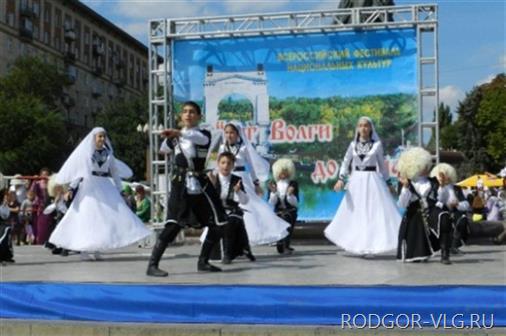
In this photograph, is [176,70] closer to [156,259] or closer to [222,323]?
[156,259]

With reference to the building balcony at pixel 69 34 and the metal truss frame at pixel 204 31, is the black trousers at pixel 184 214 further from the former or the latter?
the building balcony at pixel 69 34

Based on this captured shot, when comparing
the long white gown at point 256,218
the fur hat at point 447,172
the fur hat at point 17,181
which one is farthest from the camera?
the fur hat at point 17,181

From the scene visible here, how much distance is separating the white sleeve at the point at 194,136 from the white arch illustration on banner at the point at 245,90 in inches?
256

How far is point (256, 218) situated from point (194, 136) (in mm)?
3376

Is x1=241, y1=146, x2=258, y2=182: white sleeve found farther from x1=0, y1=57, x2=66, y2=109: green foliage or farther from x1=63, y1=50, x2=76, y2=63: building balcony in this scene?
x1=63, y1=50, x2=76, y2=63: building balcony

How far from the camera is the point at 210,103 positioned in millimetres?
15398

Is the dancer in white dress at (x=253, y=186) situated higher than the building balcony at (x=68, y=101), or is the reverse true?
the building balcony at (x=68, y=101)

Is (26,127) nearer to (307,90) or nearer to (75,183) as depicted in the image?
(307,90)

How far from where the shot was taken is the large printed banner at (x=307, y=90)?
47.9 ft

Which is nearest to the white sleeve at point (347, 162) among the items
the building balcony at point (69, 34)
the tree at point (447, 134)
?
the tree at point (447, 134)

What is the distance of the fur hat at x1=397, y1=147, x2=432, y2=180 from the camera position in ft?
33.1

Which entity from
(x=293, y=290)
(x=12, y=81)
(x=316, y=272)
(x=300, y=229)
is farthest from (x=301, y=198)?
(x=12, y=81)

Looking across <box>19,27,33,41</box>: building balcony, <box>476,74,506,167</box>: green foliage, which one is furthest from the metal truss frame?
<box>19,27,33,41</box>: building balcony

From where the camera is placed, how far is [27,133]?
5703 cm
